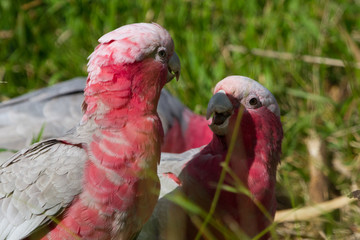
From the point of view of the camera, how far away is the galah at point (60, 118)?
10.3ft

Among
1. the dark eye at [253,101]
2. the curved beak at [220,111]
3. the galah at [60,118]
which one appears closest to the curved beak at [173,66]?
the curved beak at [220,111]

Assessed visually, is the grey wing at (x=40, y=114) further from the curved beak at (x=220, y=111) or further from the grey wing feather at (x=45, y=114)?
the curved beak at (x=220, y=111)

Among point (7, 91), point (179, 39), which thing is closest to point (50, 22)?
point (7, 91)

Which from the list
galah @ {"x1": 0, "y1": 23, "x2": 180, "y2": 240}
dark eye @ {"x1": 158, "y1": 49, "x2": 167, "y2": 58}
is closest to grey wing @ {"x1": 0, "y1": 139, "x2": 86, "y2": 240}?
galah @ {"x1": 0, "y1": 23, "x2": 180, "y2": 240}

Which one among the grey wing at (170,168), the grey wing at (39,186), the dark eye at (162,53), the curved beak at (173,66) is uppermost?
the dark eye at (162,53)

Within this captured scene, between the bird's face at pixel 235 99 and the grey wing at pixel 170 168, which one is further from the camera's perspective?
the grey wing at pixel 170 168

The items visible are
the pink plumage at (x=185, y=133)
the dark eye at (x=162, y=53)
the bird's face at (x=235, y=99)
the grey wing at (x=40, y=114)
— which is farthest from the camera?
the pink plumage at (x=185, y=133)

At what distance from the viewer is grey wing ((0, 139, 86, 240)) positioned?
192cm

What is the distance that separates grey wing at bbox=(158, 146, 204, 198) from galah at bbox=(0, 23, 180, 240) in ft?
0.91

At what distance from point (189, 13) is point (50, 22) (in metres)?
0.89

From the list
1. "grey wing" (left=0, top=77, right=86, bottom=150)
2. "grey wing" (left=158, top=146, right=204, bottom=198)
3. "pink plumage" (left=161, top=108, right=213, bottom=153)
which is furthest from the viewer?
"pink plumage" (left=161, top=108, right=213, bottom=153)

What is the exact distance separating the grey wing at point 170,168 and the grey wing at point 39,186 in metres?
0.44

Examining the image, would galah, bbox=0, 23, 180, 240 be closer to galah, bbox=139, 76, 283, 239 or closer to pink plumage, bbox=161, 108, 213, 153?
galah, bbox=139, 76, 283, 239

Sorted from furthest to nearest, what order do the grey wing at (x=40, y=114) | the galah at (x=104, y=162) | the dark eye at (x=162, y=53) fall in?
the grey wing at (x=40, y=114) → the dark eye at (x=162, y=53) → the galah at (x=104, y=162)
